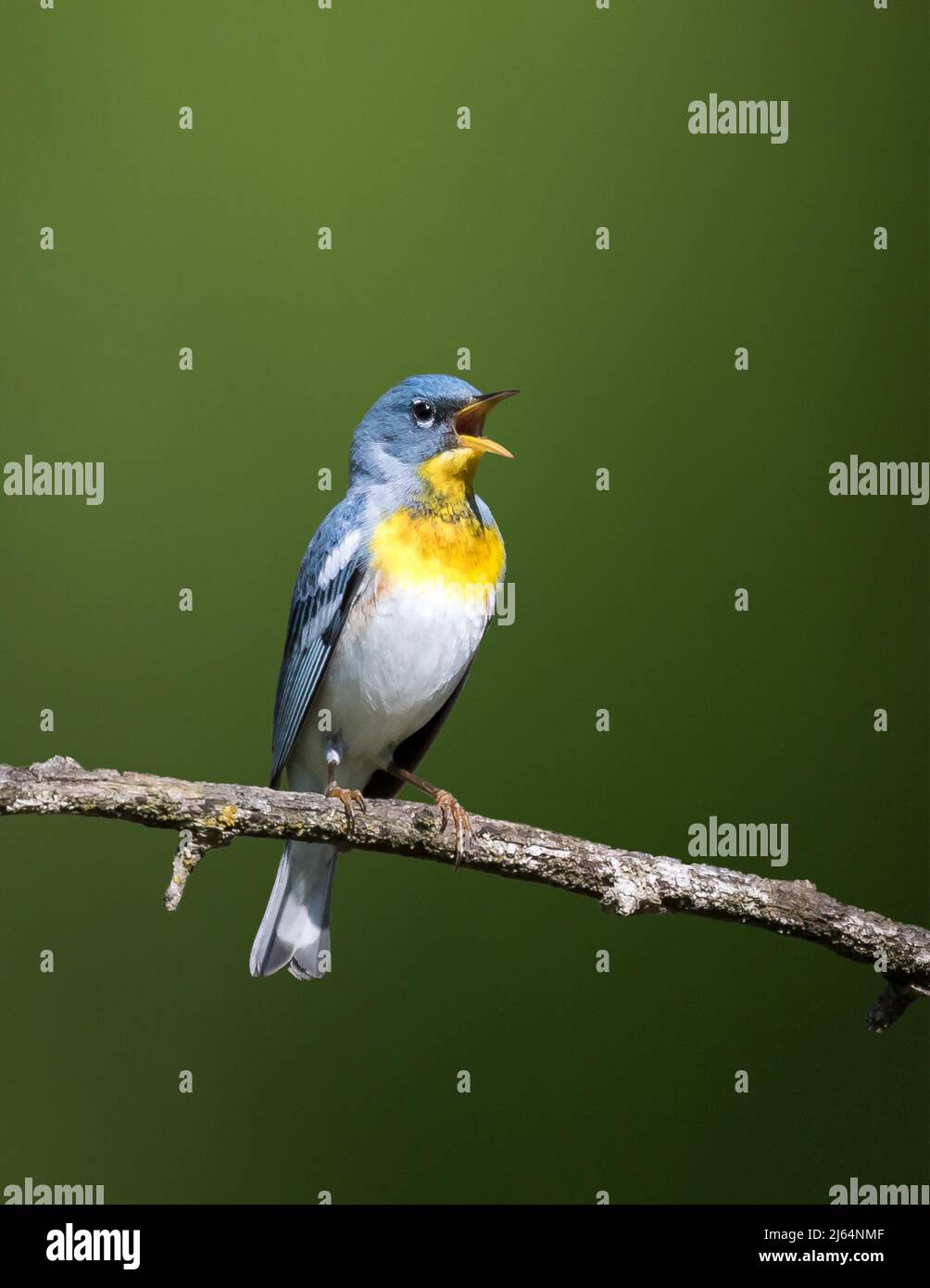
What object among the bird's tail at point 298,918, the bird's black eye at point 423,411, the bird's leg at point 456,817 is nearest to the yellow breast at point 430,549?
the bird's black eye at point 423,411

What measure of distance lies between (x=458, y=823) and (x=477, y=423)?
3.94ft

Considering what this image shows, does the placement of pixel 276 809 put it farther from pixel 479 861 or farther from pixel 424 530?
pixel 424 530

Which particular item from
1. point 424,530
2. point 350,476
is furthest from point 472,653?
point 350,476

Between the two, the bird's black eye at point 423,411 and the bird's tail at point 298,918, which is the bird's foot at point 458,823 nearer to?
the bird's tail at point 298,918

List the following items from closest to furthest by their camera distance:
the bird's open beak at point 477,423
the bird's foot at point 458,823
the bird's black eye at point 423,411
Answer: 1. the bird's foot at point 458,823
2. the bird's open beak at point 477,423
3. the bird's black eye at point 423,411

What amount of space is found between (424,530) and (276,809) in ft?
3.43

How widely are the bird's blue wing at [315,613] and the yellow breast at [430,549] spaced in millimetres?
65

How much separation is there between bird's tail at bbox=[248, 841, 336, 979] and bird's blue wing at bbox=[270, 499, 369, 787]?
30 cm

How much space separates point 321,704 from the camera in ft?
12.2

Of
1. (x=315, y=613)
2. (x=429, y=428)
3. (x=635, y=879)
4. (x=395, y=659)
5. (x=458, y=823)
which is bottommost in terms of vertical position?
(x=635, y=879)

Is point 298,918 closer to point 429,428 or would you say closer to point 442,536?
point 442,536

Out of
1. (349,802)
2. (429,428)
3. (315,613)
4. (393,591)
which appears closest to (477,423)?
(429,428)

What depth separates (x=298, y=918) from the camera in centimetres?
388

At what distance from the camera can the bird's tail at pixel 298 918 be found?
387 centimetres
